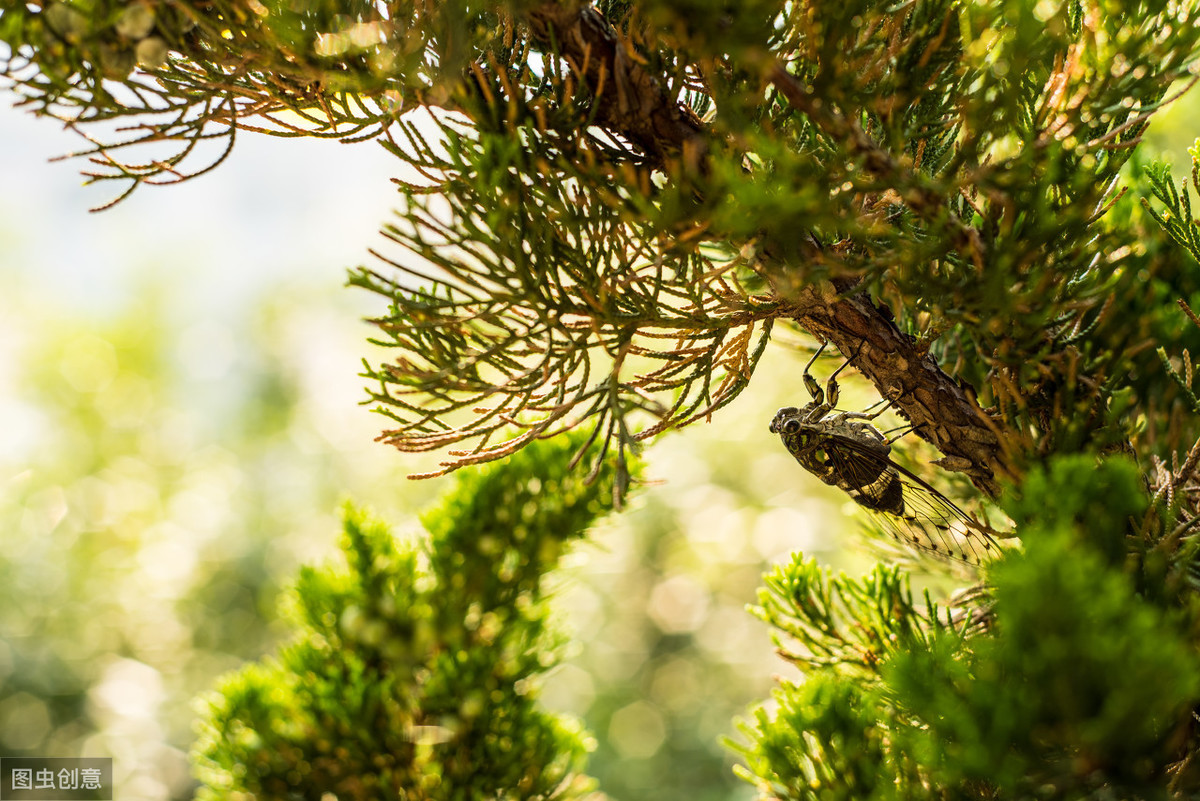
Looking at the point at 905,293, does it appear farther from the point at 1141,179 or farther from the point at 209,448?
the point at 209,448

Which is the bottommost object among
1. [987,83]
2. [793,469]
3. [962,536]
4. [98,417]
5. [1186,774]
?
[1186,774]

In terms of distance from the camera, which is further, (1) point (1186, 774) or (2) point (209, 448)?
(2) point (209, 448)

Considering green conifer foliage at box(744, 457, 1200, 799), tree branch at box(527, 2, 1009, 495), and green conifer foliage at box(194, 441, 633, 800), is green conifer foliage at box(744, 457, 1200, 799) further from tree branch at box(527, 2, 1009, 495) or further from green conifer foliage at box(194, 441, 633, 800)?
green conifer foliage at box(194, 441, 633, 800)

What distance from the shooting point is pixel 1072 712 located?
34cm

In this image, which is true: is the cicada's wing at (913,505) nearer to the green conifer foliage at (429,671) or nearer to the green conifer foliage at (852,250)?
the green conifer foliage at (852,250)

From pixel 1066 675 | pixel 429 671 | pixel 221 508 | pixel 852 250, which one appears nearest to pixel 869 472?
pixel 852 250

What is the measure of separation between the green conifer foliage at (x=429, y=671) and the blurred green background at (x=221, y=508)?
8.61 ft

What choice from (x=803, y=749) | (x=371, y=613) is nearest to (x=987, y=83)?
(x=803, y=749)

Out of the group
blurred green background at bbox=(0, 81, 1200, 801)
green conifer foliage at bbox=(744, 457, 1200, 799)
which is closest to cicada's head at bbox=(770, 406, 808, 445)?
green conifer foliage at bbox=(744, 457, 1200, 799)

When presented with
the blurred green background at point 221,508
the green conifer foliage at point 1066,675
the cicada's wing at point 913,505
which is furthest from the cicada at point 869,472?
the blurred green background at point 221,508

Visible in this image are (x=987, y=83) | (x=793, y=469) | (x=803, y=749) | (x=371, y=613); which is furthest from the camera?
(x=793, y=469)

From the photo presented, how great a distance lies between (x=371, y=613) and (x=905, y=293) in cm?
71

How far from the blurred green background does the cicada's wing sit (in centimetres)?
281

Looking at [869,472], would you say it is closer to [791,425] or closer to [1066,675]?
[791,425]
